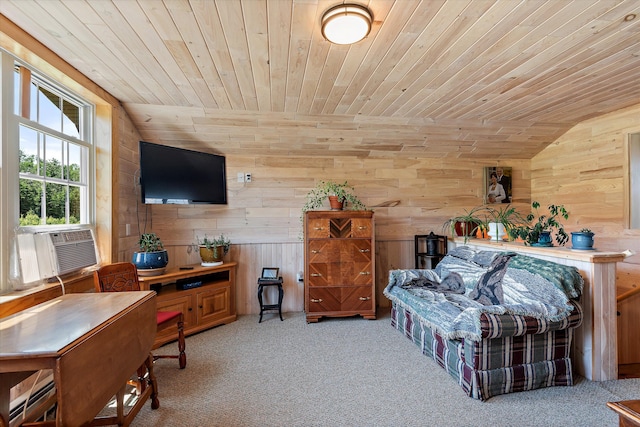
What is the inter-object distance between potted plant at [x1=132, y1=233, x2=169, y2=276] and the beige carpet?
0.82 m

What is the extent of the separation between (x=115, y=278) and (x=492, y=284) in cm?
309

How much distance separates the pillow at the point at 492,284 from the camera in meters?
2.47

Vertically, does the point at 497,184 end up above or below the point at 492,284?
above

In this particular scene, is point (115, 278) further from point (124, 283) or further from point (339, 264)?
point (339, 264)

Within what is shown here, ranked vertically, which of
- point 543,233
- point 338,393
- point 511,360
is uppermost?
point 543,233

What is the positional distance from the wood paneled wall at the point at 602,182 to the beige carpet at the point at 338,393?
1.34 metres

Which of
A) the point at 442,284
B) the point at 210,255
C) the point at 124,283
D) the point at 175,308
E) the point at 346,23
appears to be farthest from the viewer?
the point at 210,255

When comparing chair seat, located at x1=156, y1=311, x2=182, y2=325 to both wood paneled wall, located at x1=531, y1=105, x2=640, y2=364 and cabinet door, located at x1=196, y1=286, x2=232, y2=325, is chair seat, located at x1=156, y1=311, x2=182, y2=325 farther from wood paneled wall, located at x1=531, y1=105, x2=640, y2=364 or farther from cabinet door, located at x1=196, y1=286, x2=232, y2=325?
wood paneled wall, located at x1=531, y1=105, x2=640, y2=364

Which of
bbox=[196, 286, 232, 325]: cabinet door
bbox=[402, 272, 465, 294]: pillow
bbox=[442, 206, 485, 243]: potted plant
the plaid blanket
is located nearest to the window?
bbox=[196, 286, 232, 325]: cabinet door

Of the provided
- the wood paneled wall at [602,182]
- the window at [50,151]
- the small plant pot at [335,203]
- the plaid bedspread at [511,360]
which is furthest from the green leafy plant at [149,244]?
the wood paneled wall at [602,182]

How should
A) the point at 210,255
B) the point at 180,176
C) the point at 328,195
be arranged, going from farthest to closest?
1. the point at 328,195
2. the point at 210,255
3. the point at 180,176

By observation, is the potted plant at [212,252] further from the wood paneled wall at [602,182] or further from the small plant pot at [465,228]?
the wood paneled wall at [602,182]

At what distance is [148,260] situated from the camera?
283cm

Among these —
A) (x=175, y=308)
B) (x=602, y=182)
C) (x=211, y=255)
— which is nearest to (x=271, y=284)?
(x=211, y=255)
